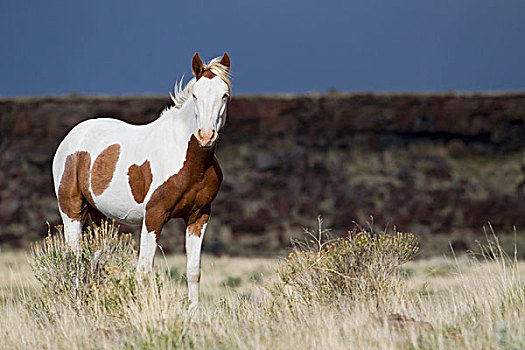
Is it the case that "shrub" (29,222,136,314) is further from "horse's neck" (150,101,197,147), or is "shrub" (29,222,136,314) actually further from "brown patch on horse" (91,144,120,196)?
"horse's neck" (150,101,197,147)

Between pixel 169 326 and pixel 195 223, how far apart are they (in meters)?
1.48

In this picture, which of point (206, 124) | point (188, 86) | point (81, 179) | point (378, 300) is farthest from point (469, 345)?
point (81, 179)

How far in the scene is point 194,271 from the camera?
599 cm

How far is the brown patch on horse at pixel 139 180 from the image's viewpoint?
19.1 feet

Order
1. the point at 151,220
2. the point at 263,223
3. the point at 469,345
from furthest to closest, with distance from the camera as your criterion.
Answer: the point at 263,223 → the point at 151,220 → the point at 469,345

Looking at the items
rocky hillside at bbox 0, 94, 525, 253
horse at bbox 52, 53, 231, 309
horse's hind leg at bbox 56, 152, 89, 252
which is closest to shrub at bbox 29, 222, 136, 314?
horse at bbox 52, 53, 231, 309

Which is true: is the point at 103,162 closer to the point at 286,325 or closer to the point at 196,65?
the point at 196,65

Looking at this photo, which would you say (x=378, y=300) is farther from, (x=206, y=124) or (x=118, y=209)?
(x=118, y=209)

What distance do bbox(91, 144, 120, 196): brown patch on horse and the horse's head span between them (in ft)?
3.93

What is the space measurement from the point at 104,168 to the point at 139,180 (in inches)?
21.6

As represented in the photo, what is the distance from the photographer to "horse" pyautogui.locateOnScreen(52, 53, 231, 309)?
5.57 meters

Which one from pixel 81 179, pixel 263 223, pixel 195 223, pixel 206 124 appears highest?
pixel 206 124

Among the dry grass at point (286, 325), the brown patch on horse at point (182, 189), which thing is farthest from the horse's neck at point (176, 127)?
the dry grass at point (286, 325)

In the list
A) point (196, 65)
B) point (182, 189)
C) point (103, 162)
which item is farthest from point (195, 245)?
point (196, 65)
